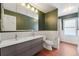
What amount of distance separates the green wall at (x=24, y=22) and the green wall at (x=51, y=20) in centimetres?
32

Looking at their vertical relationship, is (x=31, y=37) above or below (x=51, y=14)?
below

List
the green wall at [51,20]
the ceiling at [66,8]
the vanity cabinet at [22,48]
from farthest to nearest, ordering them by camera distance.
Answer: the green wall at [51,20], the ceiling at [66,8], the vanity cabinet at [22,48]

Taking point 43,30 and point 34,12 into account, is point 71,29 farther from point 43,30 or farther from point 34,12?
point 34,12

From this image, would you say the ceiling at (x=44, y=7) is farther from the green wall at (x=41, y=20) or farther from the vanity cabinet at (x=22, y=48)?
the vanity cabinet at (x=22, y=48)

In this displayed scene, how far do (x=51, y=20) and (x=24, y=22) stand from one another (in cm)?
61

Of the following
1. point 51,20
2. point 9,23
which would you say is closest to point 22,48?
point 9,23

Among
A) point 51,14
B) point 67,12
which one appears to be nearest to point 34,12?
point 51,14

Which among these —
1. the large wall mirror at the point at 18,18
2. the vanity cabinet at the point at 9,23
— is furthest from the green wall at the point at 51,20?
the vanity cabinet at the point at 9,23

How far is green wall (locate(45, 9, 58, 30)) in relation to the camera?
1.54m

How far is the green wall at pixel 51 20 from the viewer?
5.05ft

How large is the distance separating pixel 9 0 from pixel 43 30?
880 millimetres

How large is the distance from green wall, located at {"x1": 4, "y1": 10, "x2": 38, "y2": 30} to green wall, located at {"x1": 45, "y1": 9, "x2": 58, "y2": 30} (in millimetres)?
322

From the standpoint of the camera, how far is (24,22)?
168 cm

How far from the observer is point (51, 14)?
1.55 m
